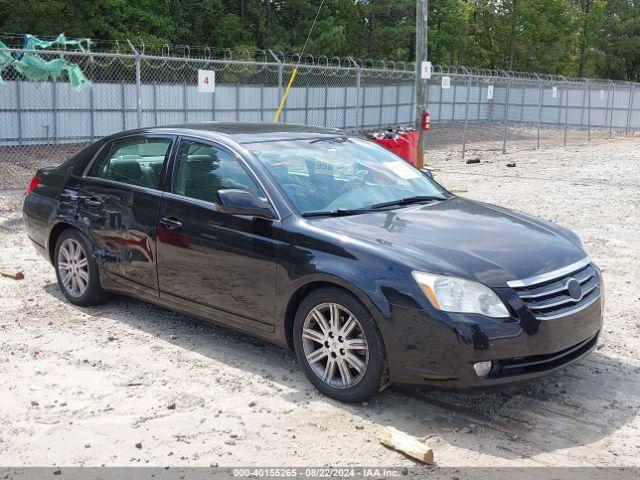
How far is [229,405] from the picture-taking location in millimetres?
4410

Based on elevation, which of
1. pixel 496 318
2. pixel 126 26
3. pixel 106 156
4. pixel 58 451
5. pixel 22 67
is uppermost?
pixel 126 26

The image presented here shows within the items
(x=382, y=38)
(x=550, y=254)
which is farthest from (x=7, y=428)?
(x=382, y=38)

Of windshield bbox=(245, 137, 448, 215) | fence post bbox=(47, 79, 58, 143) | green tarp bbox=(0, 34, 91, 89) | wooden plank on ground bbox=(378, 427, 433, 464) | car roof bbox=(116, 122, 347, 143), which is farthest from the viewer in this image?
fence post bbox=(47, 79, 58, 143)

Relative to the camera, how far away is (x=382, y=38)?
42.7m

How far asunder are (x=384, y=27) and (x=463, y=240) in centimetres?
3980

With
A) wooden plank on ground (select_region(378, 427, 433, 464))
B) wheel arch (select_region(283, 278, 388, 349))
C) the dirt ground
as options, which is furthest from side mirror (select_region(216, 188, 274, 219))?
wooden plank on ground (select_region(378, 427, 433, 464))

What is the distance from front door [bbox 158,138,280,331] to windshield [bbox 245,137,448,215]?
23 cm

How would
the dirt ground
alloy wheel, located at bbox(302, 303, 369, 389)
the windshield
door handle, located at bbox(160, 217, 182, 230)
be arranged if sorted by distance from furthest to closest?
door handle, located at bbox(160, 217, 182, 230)
the windshield
alloy wheel, located at bbox(302, 303, 369, 389)
the dirt ground

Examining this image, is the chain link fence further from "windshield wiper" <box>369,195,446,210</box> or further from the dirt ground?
"windshield wiper" <box>369,195,446,210</box>

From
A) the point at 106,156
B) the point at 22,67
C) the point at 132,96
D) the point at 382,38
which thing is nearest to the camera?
the point at 106,156

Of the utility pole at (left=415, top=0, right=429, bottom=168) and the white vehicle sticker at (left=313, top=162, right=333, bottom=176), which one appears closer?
the white vehicle sticker at (left=313, top=162, right=333, bottom=176)

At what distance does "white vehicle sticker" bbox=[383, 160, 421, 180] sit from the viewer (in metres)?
5.53

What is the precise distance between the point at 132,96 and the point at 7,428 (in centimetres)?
1909

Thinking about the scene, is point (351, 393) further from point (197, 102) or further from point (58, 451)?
point (197, 102)
